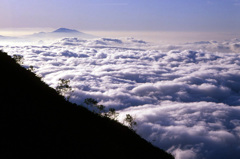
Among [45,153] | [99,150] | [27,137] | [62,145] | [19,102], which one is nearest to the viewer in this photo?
[45,153]

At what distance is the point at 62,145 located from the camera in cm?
3041

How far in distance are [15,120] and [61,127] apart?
27.0ft

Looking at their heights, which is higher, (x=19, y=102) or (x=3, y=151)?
(x=19, y=102)

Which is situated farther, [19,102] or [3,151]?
[19,102]

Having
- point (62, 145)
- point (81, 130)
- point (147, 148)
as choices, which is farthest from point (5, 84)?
point (147, 148)

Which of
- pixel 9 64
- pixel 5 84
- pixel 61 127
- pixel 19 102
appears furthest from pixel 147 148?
pixel 9 64

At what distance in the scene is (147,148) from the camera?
55.8 m

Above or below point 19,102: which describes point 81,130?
below

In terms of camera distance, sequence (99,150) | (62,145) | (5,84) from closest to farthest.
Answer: (62,145) → (99,150) → (5,84)

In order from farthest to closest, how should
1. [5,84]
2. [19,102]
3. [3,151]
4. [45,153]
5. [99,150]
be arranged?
[5,84], [19,102], [99,150], [45,153], [3,151]

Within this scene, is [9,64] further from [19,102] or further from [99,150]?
[99,150]

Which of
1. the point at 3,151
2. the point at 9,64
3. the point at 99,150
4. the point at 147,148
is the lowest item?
the point at 147,148

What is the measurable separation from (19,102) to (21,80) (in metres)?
16.0

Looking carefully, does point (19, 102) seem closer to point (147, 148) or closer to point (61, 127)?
point (61, 127)
